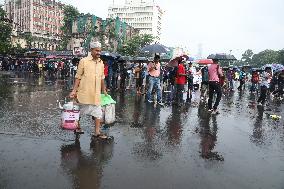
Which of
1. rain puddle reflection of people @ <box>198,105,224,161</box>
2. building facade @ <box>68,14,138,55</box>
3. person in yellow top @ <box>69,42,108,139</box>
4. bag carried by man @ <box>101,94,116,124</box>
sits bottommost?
rain puddle reflection of people @ <box>198,105,224,161</box>

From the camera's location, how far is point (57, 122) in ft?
26.3

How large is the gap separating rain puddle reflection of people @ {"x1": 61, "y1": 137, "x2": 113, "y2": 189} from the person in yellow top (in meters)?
0.60

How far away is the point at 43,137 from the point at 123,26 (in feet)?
333

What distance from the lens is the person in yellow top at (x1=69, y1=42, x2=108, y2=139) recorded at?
6.32m

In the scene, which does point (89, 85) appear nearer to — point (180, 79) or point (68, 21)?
point (180, 79)

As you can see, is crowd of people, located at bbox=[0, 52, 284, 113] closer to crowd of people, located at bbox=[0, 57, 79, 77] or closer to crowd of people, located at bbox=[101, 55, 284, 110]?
crowd of people, located at bbox=[101, 55, 284, 110]

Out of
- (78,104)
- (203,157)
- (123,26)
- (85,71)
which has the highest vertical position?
(123,26)

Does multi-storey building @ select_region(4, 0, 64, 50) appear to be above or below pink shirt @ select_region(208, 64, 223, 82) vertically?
above

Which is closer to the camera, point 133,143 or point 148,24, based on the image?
point 133,143

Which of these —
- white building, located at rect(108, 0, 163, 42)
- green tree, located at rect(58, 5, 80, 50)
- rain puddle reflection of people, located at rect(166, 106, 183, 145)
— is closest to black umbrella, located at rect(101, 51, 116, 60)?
rain puddle reflection of people, located at rect(166, 106, 183, 145)

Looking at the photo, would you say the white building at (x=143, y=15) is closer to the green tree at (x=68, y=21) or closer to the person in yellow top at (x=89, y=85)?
the green tree at (x=68, y=21)

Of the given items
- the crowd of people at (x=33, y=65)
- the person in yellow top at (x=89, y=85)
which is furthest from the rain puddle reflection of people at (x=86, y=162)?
the crowd of people at (x=33, y=65)

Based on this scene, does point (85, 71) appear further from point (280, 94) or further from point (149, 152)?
point (280, 94)

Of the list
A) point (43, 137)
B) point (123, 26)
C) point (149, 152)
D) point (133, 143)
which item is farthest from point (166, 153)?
point (123, 26)
